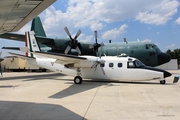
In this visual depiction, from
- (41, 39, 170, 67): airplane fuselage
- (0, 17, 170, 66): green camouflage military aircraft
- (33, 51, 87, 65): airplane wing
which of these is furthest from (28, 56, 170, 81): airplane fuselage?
(41, 39, 170, 67): airplane fuselage

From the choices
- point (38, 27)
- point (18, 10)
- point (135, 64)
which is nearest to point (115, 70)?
point (135, 64)

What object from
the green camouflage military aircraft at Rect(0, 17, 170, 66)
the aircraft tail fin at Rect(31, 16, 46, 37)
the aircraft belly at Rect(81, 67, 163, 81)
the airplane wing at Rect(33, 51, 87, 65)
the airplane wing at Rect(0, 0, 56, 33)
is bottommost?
the aircraft belly at Rect(81, 67, 163, 81)

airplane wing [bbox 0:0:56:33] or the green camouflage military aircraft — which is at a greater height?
the green camouflage military aircraft

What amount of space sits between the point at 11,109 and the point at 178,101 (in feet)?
22.3

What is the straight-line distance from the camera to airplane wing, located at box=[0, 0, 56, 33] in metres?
Result: 3.61

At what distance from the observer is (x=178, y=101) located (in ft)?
26.6

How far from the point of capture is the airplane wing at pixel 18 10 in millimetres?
3613

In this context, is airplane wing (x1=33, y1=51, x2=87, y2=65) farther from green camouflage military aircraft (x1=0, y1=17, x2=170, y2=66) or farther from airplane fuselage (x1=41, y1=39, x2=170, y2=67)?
airplane fuselage (x1=41, y1=39, x2=170, y2=67)

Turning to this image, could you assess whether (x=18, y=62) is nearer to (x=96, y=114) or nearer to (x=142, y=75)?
(x=142, y=75)

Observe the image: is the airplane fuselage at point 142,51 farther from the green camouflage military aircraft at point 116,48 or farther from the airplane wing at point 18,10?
the airplane wing at point 18,10

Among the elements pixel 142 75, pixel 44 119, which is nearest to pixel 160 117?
pixel 44 119

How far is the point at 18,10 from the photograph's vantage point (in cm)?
406

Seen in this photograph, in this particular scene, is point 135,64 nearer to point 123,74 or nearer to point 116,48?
point 123,74

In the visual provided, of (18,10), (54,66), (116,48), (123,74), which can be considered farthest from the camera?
(116,48)
